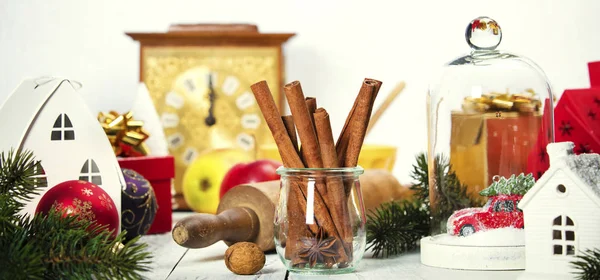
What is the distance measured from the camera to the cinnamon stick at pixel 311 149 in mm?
805

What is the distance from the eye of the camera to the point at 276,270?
86cm

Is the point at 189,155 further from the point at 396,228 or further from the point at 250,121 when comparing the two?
the point at 396,228

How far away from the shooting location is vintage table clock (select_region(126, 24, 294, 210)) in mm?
1643

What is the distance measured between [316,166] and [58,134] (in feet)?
1.18

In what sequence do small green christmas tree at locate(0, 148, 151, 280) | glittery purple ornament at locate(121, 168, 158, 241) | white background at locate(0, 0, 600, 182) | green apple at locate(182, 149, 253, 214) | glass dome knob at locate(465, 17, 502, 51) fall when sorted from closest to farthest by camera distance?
1. small green christmas tree at locate(0, 148, 151, 280)
2. glass dome knob at locate(465, 17, 502, 51)
3. glittery purple ornament at locate(121, 168, 158, 241)
4. green apple at locate(182, 149, 253, 214)
5. white background at locate(0, 0, 600, 182)

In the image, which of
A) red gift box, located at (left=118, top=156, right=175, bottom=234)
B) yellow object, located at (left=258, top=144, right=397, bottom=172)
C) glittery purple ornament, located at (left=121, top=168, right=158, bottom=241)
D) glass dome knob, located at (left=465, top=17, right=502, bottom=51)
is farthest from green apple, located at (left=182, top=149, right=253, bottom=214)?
glass dome knob, located at (left=465, top=17, right=502, bottom=51)

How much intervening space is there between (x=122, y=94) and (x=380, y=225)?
1.03 metres

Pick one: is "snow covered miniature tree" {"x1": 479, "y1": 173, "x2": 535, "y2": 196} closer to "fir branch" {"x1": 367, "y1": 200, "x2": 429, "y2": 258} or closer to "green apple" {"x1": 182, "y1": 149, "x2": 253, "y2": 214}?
"fir branch" {"x1": 367, "y1": 200, "x2": 429, "y2": 258}

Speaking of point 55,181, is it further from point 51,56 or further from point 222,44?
point 51,56

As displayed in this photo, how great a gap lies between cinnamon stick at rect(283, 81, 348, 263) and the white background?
3.12 feet

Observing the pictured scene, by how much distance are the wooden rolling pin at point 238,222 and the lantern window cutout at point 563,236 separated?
0.33 meters

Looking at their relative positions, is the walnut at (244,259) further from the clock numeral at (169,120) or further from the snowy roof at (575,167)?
the clock numeral at (169,120)

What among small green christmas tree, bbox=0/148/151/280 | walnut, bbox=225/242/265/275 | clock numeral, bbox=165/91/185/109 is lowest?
walnut, bbox=225/242/265/275

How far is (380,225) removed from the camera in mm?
948
